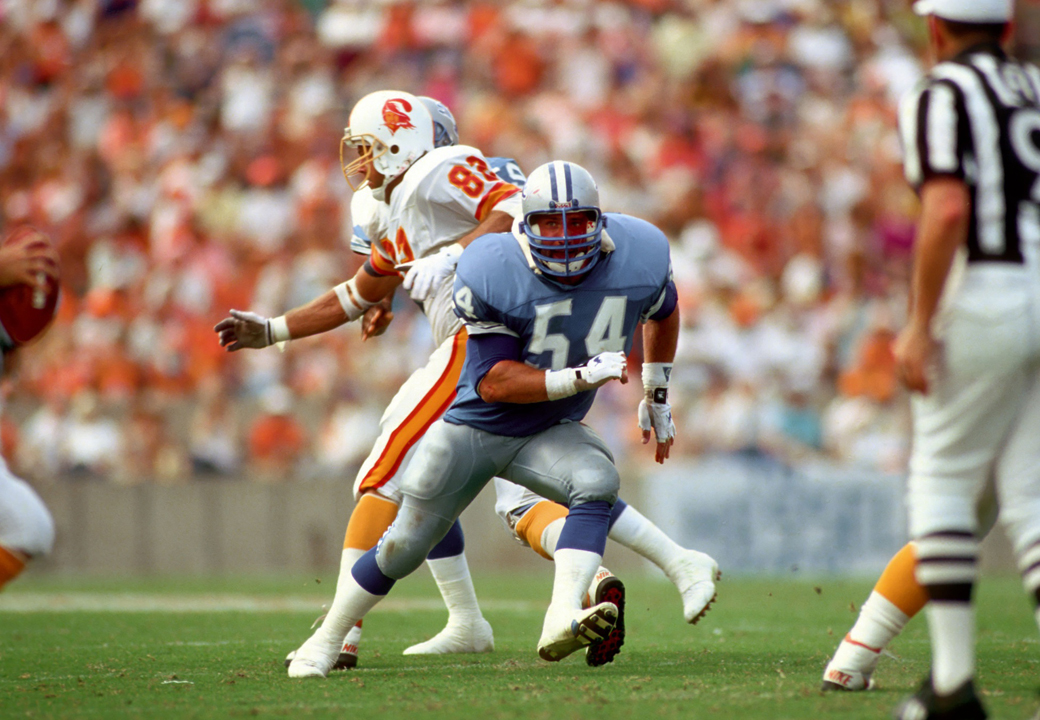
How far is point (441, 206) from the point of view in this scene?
5.57 meters

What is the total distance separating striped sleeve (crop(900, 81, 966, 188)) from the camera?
334 centimetres

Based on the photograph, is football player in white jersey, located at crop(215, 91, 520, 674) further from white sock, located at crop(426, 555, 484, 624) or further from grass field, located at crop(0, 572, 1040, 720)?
grass field, located at crop(0, 572, 1040, 720)

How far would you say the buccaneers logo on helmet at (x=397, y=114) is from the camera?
18.7 feet

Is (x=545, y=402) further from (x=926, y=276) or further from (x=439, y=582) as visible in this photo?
(x=926, y=276)

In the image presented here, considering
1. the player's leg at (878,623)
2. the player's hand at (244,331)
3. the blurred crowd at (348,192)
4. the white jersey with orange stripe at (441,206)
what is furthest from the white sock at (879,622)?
the blurred crowd at (348,192)

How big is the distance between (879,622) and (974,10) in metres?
1.77

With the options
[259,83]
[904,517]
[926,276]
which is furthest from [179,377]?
[926,276]

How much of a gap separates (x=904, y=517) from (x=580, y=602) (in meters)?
6.64

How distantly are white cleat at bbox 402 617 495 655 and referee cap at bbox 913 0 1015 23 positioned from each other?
3214mm

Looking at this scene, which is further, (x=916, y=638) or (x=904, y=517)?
(x=904, y=517)

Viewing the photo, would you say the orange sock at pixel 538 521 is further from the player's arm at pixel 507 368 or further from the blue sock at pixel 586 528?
the player's arm at pixel 507 368

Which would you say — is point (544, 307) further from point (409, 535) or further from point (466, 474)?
point (409, 535)

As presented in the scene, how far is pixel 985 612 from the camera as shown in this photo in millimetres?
7320

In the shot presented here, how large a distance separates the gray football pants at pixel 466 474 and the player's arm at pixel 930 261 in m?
1.58
